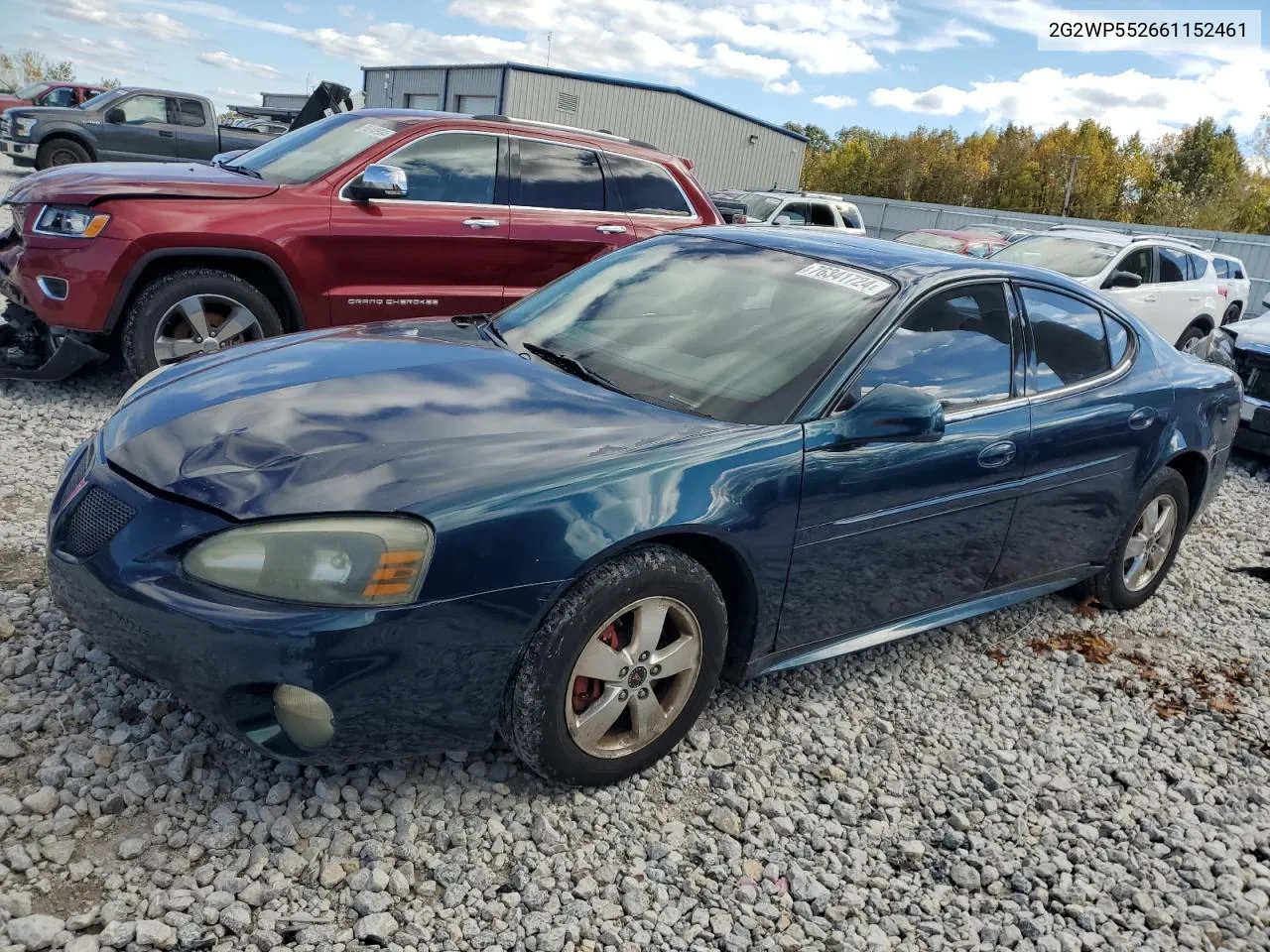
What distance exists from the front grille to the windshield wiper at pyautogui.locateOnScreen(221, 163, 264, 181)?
3.83m

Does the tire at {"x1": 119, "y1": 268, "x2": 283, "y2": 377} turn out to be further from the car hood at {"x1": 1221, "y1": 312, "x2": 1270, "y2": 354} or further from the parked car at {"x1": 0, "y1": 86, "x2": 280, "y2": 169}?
the parked car at {"x1": 0, "y1": 86, "x2": 280, "y2": 169}

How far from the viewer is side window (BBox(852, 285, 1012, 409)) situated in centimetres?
326

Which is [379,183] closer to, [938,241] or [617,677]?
[617,677]

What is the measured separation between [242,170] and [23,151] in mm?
13578

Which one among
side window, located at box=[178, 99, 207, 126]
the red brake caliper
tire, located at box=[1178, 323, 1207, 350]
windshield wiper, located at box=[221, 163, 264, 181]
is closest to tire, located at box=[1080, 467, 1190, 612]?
the red brake caliper

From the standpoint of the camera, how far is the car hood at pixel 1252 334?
7.67 m

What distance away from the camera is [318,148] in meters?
6.21

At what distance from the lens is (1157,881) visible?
2.86 m

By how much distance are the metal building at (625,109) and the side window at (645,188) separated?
22237 mm

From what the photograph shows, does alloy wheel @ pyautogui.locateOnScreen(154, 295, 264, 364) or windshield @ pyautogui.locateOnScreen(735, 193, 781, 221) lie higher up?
windshield @ pyautogui.locateOnScreen(735, 193, 781, 221)

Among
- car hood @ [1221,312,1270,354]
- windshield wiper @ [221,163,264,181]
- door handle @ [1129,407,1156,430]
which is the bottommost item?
door handle @ [1129,407,1156,430]

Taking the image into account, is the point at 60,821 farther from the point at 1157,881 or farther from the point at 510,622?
the point at 1157,881

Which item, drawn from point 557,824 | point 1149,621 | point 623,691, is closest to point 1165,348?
point 1149,621

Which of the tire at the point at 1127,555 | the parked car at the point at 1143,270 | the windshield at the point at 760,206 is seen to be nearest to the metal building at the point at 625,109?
the windshield at the point at 760,206
